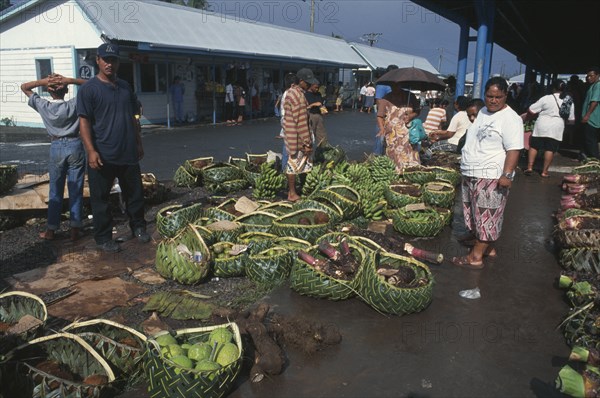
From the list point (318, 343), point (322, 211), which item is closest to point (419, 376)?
point (318, 343)

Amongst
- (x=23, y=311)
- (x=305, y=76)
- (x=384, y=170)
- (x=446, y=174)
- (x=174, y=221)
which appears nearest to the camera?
(x=23, y=311)

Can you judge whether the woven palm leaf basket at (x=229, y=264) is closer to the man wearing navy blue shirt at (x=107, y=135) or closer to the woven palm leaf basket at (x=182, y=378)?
the man wearing navy blue shirt at (x=107, y=135)

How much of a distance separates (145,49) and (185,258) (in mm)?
12840

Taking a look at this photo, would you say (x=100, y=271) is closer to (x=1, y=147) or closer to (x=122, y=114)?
(x=122, y=114)

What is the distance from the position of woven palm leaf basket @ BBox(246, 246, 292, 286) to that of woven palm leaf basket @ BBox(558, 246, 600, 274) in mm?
2720

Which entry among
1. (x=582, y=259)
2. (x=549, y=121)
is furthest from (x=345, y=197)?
(x=549, y=121)

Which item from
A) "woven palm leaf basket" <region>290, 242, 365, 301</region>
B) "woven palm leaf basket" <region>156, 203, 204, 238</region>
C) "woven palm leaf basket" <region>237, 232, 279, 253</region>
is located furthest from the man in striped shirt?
"woven palm leaf basket" <region>290, 242, 365, 301</region>

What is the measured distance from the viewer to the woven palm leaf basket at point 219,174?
7.80 meters

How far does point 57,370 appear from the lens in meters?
2.75

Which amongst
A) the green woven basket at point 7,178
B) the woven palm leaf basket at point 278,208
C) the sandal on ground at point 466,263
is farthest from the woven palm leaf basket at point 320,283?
the green woven basket at point 7,178

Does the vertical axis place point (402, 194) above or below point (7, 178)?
below

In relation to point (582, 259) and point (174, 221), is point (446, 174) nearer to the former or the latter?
A: point (582, 259)

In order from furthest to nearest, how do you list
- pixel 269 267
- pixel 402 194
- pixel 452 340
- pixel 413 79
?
1. pixel 413 79
2. pixel 402 194
3. pixel 269 267
4. pixel 452 340

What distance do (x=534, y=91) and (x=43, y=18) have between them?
21.1 metres
